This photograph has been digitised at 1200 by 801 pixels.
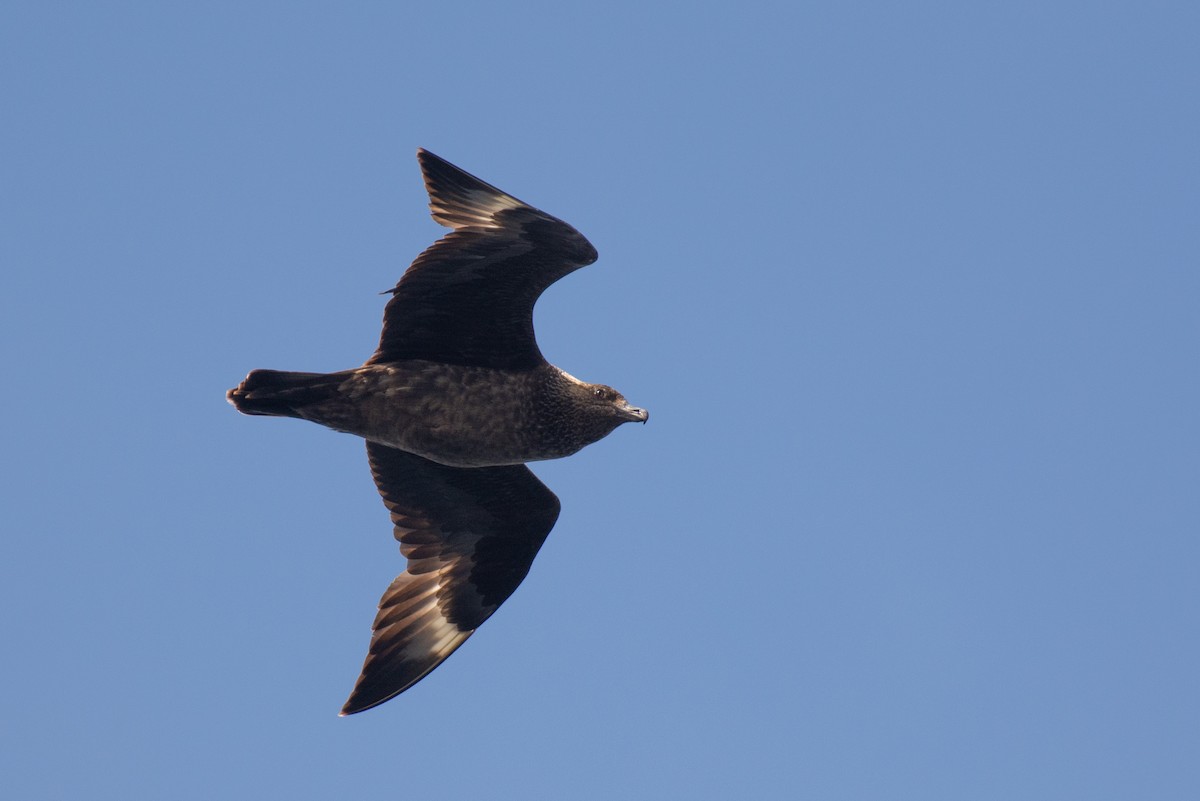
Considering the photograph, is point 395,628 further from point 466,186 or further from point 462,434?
point 466,186

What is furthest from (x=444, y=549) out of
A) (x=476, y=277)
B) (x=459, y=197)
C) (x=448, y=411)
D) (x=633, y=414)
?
(x=459, y=197)

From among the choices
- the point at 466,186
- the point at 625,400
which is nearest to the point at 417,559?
the point at 625,400

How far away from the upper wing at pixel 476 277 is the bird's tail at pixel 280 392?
1.39 ft

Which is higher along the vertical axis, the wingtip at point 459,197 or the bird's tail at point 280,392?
the wingtip at point 459,197

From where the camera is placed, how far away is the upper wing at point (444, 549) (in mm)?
10289

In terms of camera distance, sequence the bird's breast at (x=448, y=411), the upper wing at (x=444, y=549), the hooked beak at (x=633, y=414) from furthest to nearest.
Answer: the upper wing at (x=444, y=549) < the hooked beak at (x=633, y=414) < the bird's breast at (x=448, y=411)

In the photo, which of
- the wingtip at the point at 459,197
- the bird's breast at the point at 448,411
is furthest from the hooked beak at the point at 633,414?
the wingtip at the point at 459,197

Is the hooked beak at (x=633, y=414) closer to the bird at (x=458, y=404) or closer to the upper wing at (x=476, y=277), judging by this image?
the bird at (x=458, y=404)

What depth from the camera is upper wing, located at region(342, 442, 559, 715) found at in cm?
1029

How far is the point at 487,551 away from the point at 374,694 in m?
1.22

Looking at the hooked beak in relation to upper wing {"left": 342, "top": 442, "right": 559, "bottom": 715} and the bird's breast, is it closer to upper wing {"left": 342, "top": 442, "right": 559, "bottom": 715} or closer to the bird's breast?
the bird's breast

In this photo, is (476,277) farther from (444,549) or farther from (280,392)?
(444,549)

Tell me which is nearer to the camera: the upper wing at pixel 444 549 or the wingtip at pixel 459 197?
the wingtip at pixel 459 197

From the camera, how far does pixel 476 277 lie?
9.34 metres
